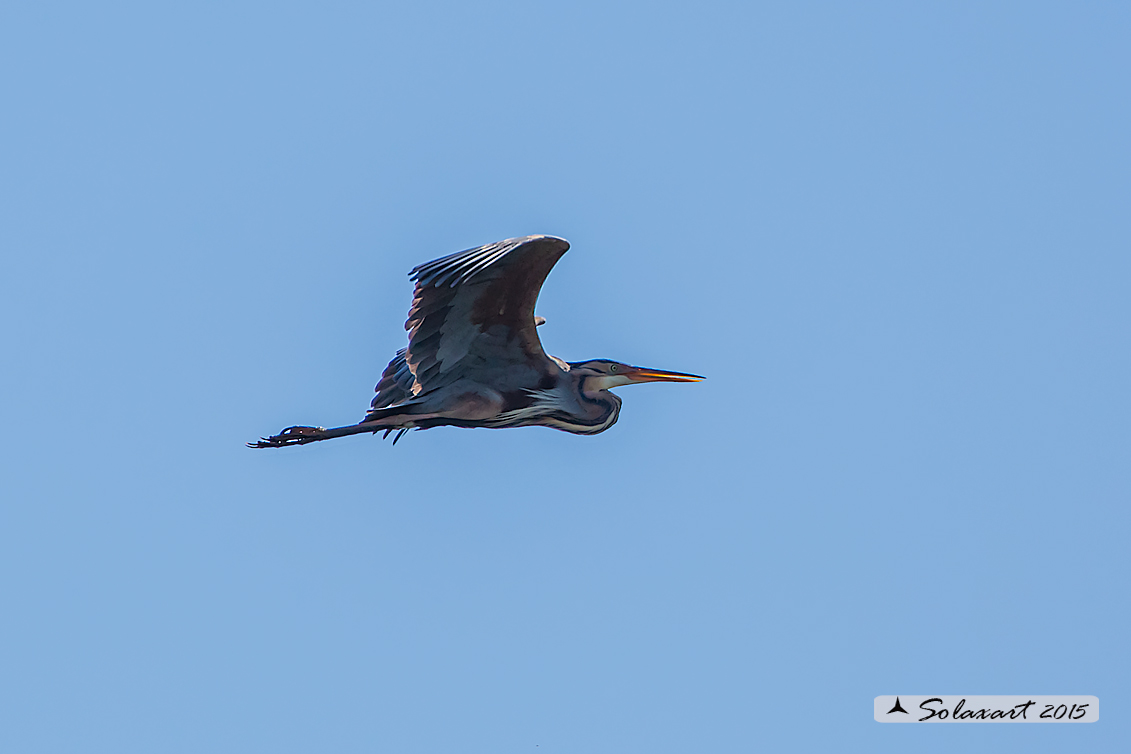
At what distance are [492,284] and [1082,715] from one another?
689cm

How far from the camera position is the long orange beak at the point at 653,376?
54.7 ft

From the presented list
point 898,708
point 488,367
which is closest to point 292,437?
point 488,367

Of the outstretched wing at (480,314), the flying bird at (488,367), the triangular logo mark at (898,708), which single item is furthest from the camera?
the triangular logo mark at (898,708)

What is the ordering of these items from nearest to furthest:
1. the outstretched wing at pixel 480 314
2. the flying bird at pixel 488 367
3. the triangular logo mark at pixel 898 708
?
the outstretched wing at pixel 480 314, the flying bird at pixel 488 367, the triangular logo mark at pixel 898 708

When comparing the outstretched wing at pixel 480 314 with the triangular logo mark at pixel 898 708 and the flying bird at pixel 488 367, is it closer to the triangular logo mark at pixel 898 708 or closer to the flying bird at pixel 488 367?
the flying bird at pixel 488 367

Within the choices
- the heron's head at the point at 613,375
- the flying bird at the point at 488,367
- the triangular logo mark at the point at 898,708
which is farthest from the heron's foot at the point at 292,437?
the triangular logo mark at the point at 898,708

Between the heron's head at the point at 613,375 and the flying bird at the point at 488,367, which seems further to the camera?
the heron's head at the point at 613,375

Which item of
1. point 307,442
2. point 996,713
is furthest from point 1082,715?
point 307,442

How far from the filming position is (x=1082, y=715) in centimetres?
1591

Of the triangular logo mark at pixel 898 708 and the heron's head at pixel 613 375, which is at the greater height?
the heron's head at pixel 613 375

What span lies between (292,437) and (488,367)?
6.42 feet

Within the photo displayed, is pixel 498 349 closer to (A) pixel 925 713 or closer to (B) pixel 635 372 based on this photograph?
(B) pixel 635 372

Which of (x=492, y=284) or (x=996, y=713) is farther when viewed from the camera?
(x=996, y=713)

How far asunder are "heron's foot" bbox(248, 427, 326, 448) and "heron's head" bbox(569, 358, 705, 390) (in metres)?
2.52
